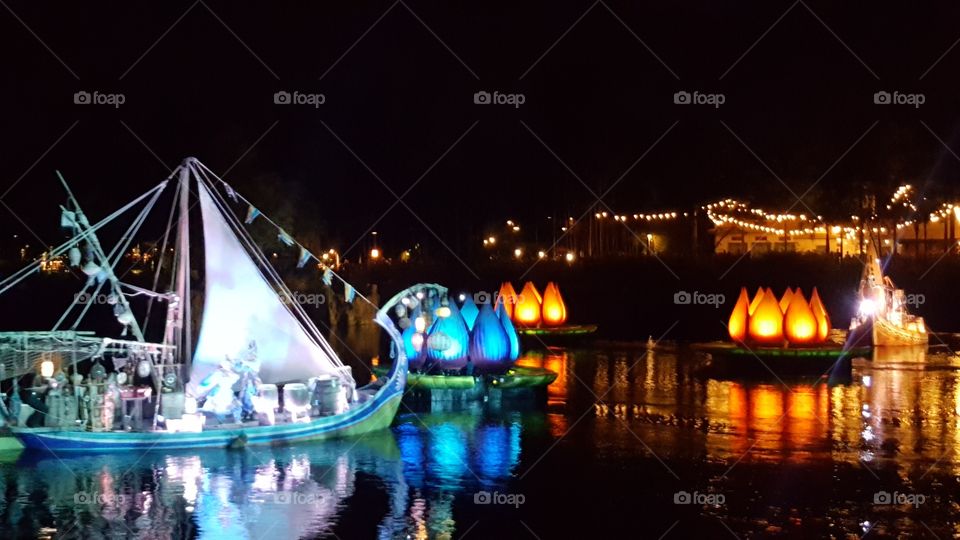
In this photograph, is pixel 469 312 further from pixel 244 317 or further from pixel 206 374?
pixel 206 374

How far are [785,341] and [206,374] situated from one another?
16.4 m

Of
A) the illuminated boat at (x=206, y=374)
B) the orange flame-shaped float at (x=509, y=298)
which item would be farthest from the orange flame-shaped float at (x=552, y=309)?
the illuminated boat at (x=206, y=374)

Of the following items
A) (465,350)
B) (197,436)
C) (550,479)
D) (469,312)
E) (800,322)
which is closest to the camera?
(550,479)

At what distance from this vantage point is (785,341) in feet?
107

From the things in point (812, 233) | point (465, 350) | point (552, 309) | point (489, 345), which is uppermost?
point (812, 233)

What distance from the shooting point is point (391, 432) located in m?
23.5

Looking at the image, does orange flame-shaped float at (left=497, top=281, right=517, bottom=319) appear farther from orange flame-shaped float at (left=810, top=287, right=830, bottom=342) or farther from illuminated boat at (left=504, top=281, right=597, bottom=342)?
orange flame-shaped float at (left=810, top=287, right=830, bottom=342)

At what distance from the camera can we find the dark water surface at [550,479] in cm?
1670

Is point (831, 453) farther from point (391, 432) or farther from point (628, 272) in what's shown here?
point (628, 272)

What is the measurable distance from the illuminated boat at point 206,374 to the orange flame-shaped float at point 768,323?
12546 millimetres

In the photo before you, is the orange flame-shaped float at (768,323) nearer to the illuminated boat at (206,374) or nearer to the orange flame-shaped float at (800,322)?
the orange flame-shaped float at (800,322)

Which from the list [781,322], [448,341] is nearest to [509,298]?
[781,322]

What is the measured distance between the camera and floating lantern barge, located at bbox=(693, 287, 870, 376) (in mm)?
32125

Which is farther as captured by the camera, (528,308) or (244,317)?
(528,308)
